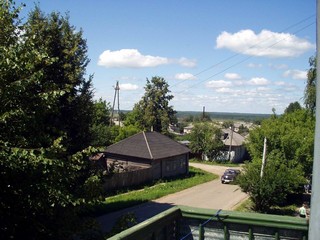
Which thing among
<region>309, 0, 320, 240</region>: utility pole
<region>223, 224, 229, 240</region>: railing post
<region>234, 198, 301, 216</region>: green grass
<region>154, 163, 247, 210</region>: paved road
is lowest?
<region>154, 163, 247, 210</region>: paved road

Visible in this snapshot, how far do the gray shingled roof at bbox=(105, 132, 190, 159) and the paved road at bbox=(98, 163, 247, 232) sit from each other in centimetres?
487

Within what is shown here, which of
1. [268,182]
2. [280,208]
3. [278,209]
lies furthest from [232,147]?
[268,182]

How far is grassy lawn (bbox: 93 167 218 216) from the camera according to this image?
23141mm

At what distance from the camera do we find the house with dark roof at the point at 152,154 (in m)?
34.1

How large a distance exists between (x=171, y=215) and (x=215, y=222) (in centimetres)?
63

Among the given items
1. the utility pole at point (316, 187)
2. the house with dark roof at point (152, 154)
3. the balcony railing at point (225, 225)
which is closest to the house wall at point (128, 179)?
the house with dark roof at point (152, 154)

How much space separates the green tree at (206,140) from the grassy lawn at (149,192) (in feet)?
46.3

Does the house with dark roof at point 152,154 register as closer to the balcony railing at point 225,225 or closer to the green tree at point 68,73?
the green tree at point 68,73

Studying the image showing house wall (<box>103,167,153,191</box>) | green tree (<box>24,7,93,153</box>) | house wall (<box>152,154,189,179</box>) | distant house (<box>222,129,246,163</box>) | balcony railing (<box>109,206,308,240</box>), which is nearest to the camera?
balcony railing (<box>109,206,308,240</box>)

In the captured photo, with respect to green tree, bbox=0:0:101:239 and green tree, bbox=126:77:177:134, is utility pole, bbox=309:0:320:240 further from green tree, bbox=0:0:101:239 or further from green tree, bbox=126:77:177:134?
green tree, bbox=126:77:177:134

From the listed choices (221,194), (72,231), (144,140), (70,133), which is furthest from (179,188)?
(72,231)

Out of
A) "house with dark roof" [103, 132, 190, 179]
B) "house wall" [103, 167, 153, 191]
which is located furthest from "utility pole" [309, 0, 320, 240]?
"house with dark roof" [103, 132, 190, 179]

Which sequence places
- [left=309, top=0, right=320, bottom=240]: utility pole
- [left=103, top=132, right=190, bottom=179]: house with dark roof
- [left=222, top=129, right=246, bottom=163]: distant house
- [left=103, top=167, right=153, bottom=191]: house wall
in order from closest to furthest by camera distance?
[left=309, top=0, right=320, bottom=240]: utility pole, [left=103, top=167, right=153, bottom=191]: house wall, [left=103, top=132, right=190, bottom=179]: house with dark roof, [left=222, top=129, right=246, bottom=163]: distant house

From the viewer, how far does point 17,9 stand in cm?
732
